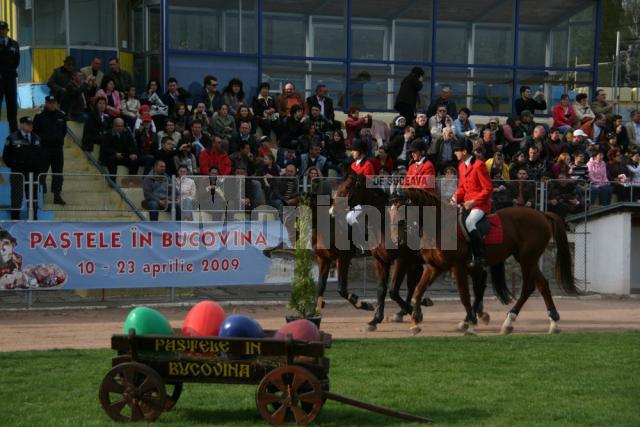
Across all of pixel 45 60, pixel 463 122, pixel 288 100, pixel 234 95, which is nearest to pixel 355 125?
pixel 288 100

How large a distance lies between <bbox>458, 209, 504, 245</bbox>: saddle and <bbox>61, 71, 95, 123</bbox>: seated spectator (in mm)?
9477

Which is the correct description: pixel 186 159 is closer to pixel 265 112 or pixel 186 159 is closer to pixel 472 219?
pixel 265 112

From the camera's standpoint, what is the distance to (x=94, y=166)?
73.3 feet

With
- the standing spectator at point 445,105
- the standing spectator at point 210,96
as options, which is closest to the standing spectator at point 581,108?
the standing spectator at point 445,105

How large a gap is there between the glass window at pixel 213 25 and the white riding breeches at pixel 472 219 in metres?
11.5

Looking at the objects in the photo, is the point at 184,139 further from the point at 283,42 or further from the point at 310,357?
the point at 310,357

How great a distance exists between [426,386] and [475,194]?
5992 mm

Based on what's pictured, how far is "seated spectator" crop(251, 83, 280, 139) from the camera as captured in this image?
24656mm

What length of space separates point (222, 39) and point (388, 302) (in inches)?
348

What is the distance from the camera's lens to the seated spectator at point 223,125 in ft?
76.1

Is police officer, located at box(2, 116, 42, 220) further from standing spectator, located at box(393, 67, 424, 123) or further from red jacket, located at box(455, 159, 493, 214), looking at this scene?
standing spectator, located at box(393, 67, 424, 123)

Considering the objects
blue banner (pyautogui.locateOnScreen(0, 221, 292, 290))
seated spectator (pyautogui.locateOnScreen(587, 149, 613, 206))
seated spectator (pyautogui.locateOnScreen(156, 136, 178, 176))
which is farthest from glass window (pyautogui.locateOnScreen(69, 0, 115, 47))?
seated spectator (pyautogui.locateOnScreen(587, 149, 613, 206))

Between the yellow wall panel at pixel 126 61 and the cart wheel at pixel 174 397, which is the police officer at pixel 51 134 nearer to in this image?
the yellow wall panel at pixel 126 61

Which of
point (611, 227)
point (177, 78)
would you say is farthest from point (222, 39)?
point (611, 227)
